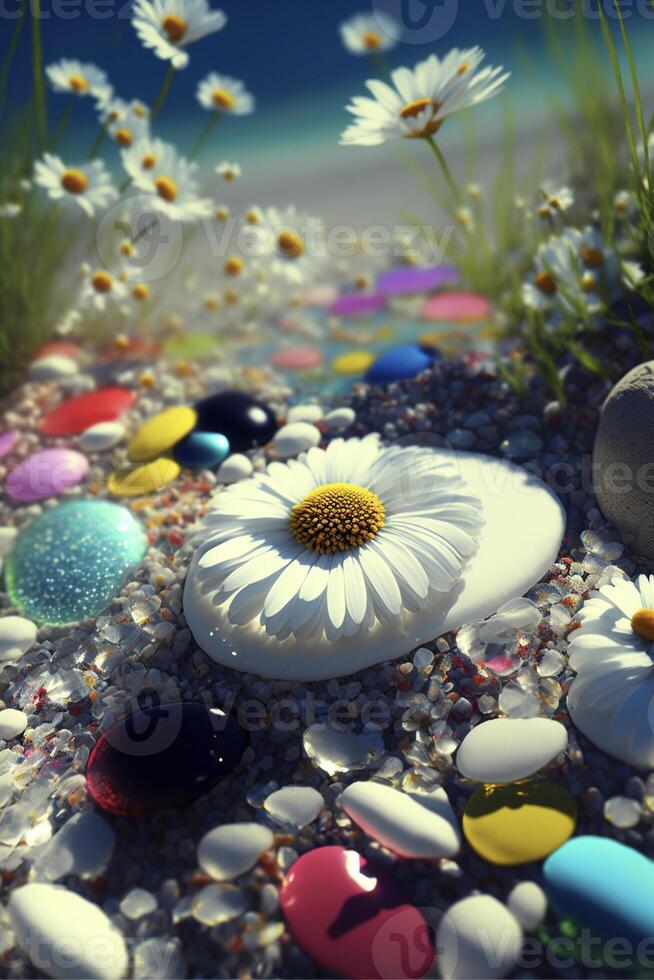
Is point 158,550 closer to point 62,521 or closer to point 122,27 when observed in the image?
point 62,521

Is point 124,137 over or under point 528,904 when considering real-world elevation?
over

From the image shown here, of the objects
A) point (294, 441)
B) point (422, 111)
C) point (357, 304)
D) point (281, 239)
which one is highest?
point (422, 111)

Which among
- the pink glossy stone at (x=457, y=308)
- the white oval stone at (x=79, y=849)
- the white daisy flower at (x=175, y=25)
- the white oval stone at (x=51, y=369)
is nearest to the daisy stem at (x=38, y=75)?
the white daisy flower at (x=175, y=25)

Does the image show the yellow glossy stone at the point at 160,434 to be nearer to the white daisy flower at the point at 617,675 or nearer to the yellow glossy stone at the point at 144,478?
the yellow glossy stone at the point at 144,478

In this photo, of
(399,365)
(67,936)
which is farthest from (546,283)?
(67,936)

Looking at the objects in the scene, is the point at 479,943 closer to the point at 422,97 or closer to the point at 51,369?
the point at 422,97
